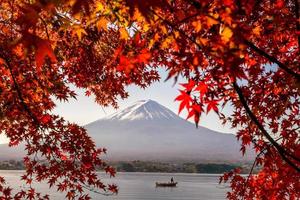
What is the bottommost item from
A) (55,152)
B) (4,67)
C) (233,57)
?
(55,152)

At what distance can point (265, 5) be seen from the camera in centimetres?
824

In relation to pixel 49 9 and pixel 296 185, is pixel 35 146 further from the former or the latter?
pixel 49 9

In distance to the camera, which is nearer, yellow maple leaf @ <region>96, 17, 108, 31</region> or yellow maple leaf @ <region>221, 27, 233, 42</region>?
yellow maple leaf @ <region>221, 27, 233, 42</region>

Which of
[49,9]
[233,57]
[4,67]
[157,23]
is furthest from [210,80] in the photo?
[4,67]

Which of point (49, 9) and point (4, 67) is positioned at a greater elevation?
point (4, 67)

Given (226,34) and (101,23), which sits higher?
(101,23)

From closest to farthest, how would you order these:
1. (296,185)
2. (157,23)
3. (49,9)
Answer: (49,9) < (157,23) < (296,185)

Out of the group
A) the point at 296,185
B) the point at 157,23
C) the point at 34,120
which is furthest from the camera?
the point at 296,185

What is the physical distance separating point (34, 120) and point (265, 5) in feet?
15.5

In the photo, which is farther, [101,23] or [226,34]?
[101,23]

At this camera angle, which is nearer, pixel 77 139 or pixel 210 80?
pixel 210 80

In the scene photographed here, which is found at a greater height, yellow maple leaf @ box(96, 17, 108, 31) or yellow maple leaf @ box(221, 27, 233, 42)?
yellow maple leaf @ box(96, 17, 108, 31)

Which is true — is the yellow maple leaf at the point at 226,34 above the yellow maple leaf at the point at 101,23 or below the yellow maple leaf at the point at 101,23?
below

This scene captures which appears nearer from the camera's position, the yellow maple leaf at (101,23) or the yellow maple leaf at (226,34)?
the yellow maple leaf at (226,34)
